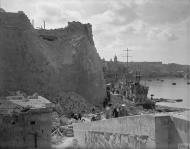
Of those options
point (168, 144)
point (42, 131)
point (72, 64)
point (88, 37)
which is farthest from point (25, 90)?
point (168, 144)

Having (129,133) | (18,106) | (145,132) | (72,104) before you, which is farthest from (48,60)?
(145,132)

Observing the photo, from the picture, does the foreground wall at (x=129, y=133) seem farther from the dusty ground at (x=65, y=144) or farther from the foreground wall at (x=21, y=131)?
the foreground wall at (x=21, y=131)

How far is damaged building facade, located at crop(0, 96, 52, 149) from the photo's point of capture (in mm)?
10688

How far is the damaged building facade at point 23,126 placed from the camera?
10688 mm

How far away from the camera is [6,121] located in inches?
424

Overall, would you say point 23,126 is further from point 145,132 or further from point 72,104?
point 72,104

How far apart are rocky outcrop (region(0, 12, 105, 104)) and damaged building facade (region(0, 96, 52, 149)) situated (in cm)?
1100

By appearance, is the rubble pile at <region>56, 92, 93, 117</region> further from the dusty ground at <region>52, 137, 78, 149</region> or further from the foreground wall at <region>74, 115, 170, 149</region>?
the foreground wall at <region>74, 115, 170, 149</region>

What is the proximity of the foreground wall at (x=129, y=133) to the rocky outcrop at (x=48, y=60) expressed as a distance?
39.1 ft

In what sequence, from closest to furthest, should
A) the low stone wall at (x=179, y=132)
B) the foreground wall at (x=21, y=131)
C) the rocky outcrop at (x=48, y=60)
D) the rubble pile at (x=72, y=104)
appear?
1. the low stone wall at (x=179, y=132)
2. the foreground wall at (x=21, y=131)
3. the rocky outcrop at (x=48, y=60)
4. the rubble pile at (x=72, y=104)

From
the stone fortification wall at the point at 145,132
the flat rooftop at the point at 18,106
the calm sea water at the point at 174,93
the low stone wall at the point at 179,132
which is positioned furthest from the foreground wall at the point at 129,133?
the calm sea water at the point at 174,93

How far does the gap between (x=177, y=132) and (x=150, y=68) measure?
6045 inches

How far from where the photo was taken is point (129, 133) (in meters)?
8.99

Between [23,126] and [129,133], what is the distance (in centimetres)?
358
